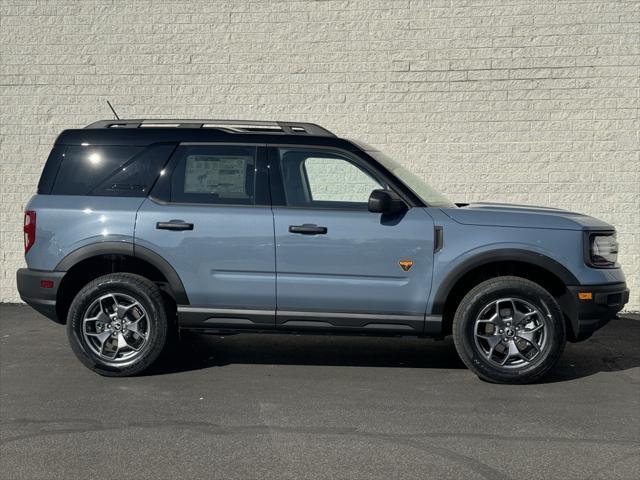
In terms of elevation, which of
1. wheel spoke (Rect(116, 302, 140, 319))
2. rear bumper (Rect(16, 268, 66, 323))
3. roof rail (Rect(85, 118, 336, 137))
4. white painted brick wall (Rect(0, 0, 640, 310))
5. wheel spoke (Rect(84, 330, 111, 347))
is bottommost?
wheel spoke (Rect(84, 330, 111, 347))

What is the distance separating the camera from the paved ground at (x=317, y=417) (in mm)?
4402

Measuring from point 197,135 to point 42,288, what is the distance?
1774 mm

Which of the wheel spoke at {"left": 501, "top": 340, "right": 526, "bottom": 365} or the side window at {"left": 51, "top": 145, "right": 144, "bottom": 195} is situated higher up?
the side window at {"left": 51, "top": 145, "right": 144, "bottom": 195}

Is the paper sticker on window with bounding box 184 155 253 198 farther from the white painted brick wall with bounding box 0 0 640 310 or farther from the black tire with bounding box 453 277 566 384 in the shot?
the white painted brick wall with bounding box 0 0 640 310

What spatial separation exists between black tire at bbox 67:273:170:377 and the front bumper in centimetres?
319

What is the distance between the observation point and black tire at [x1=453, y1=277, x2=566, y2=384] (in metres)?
6.14

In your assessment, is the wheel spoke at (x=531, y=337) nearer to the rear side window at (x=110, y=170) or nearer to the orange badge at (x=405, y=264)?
the orange badge at (x=405, y=264)

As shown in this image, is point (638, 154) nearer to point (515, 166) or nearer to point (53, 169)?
point (515, 166)

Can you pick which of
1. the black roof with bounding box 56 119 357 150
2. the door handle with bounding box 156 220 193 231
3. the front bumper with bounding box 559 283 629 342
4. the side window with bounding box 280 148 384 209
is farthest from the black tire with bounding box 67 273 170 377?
the front bumper with bounding box 559 283 629 342

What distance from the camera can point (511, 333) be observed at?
6.22 metres

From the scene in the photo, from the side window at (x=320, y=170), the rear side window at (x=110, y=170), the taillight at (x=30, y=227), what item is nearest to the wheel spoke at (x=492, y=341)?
the side window at (x=320, y=170)

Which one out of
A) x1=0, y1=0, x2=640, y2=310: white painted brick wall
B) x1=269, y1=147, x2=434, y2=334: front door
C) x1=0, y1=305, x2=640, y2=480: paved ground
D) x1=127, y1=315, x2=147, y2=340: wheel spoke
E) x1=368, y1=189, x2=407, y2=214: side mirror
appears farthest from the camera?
x1=0, y1=0, x2=640, y2=310: white painted brick wall

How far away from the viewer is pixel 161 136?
6574 mm

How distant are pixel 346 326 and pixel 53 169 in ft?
8.98
